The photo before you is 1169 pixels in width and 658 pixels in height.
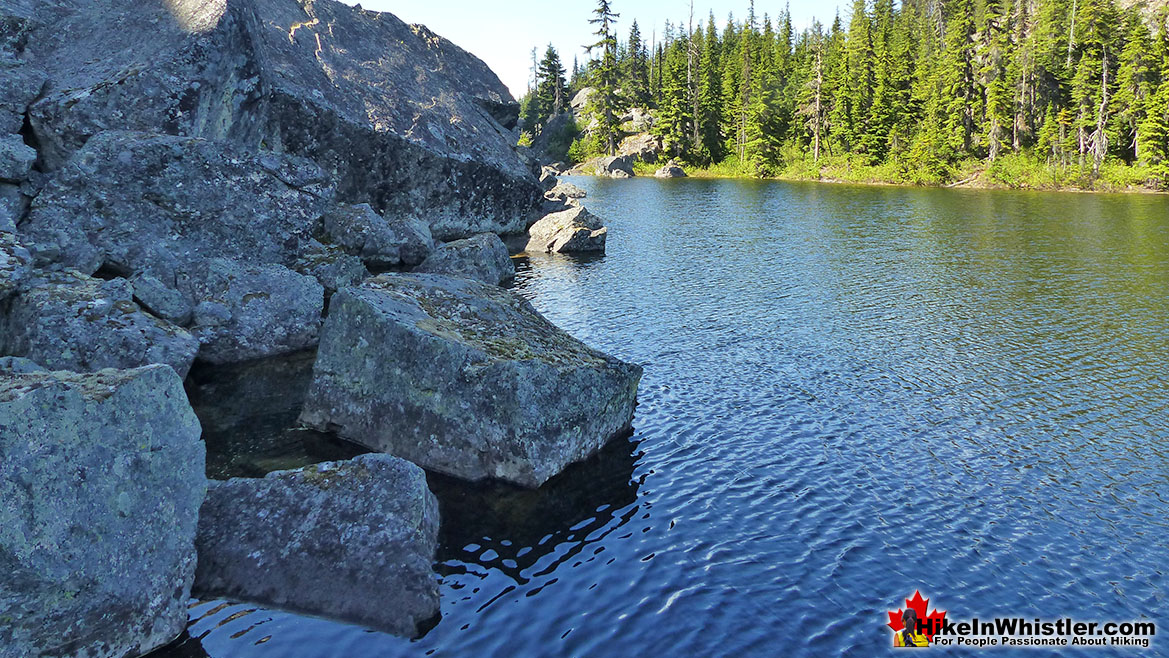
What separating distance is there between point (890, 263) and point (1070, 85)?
216 ft

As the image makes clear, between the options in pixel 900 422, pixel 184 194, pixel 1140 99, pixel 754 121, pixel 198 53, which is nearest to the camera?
pixel 900 422

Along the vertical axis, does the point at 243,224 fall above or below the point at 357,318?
above

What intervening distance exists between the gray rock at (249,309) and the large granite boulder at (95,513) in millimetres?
9289

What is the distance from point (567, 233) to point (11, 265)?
2977 cm

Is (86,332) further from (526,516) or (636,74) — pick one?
(636,74)

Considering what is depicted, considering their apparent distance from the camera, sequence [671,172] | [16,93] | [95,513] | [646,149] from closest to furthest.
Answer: [95,513] < [16,93] < [671,172] < [646,149]

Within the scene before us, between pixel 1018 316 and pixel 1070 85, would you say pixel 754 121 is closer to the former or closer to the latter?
pixel 1070 85

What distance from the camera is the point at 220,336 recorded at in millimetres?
18797

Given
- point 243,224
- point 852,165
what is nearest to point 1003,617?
point 243,224

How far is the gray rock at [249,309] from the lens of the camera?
18844 millimetres

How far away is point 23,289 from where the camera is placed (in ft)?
50.1

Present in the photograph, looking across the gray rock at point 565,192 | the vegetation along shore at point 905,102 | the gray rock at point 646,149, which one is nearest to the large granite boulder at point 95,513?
the gray rock at point 565,192

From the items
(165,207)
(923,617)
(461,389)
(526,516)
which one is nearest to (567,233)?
(165,207)

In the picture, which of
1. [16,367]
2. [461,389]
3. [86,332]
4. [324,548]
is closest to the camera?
[324,548]
